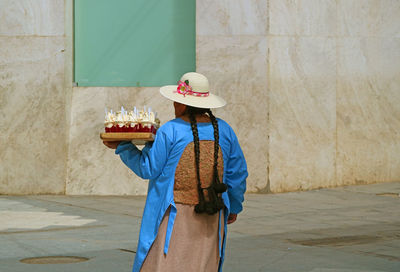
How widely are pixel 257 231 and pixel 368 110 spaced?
5782 millimetres

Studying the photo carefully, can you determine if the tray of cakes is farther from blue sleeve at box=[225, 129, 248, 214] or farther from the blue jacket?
blue sleeve at box=[225, 129, 248, 214]

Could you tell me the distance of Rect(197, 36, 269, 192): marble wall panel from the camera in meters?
13.3

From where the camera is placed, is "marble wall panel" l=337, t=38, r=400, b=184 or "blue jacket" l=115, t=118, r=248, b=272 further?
"marble wall panel" l=337, t=38, r=400, b=184

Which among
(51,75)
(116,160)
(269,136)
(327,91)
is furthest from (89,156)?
(327,91)

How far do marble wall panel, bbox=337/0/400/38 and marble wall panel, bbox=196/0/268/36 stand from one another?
1.59 meters

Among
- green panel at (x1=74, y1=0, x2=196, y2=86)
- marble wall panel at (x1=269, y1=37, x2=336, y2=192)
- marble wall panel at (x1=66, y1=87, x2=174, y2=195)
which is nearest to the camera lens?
marble wall panel at (x1=66, y1=87, x2=174, y2=195)

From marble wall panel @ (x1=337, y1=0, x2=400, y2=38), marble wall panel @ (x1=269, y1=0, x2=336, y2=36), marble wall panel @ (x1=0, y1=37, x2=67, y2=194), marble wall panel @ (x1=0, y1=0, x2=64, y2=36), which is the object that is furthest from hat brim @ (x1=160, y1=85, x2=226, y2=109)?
marble wall panel @ (x1=337, y1=0, x2=400, y2=38)

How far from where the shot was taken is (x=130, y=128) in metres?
4.49

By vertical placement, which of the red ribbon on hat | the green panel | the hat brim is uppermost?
the green panel

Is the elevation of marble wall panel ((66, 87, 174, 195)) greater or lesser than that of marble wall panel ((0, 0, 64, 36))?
lesser

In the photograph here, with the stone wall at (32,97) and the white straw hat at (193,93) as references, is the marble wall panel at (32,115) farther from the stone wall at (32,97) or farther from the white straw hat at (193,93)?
the white straw hat at (193,93)

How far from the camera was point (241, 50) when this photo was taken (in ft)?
43.9

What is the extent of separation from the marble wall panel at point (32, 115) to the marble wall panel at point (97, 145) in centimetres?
24

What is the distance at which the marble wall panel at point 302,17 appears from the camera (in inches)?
528
